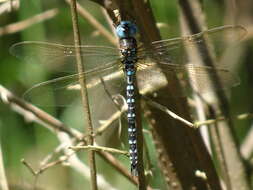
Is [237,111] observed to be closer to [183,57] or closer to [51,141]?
[51,141]

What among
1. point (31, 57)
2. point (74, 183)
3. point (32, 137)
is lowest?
point (74, 183)

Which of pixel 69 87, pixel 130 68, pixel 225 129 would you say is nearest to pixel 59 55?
pixel 69 87

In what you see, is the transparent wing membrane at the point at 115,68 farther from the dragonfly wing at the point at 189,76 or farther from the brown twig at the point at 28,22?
the brown twig at the point at 28,22

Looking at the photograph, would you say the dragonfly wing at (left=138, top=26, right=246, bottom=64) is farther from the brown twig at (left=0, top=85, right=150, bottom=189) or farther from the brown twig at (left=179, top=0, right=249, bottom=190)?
the brown twig at (left=0, top=85, right=150, bottom=189)

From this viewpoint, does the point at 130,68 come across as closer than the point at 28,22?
Yes

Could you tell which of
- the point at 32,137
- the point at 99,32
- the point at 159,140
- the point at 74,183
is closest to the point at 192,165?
the point at 159,140

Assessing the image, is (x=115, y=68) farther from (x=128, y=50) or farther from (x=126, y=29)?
(x=126, y=29)
